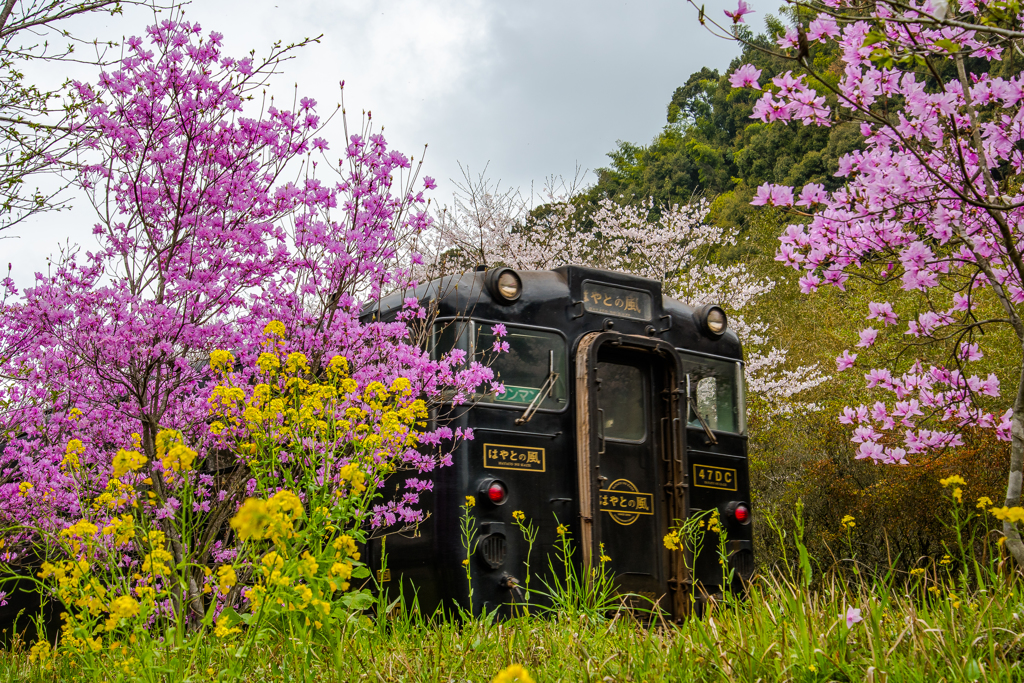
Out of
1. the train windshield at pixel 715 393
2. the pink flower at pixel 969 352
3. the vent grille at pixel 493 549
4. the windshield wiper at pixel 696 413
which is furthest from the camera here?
the train windshield at pixel 715 393

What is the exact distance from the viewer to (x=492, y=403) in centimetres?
620

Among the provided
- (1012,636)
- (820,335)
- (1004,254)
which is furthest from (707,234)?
(1012,636)

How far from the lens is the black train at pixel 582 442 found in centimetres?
595

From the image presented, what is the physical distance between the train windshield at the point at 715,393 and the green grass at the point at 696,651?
134 inches

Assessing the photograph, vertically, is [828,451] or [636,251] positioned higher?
[636,251]

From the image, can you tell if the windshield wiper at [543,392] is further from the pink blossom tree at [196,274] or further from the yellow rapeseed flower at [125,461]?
the yellow rapeseed flower at [125,461]

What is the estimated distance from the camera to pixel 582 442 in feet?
21.1

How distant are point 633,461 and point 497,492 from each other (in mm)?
1316

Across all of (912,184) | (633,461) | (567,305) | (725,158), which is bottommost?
(633,461)

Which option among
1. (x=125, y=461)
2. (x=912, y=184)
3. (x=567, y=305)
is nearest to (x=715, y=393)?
(x=567, y=305)

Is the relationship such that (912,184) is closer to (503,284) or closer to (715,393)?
(503,284)

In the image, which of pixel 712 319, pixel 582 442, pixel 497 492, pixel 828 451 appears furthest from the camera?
pixel 828 451

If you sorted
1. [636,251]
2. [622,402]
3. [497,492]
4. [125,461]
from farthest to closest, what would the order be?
[636,251]
[622,402]
[497,492]
[125,461]

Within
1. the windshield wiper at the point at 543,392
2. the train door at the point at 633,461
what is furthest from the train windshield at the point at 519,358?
the train door at the point at 633,461
